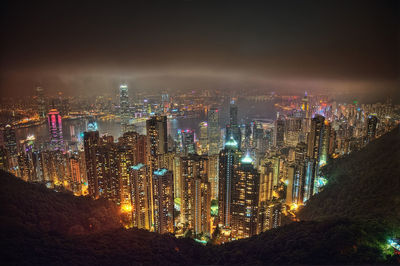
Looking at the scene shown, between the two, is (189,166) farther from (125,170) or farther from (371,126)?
(371,126)

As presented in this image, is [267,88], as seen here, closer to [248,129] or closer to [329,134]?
[329,134]

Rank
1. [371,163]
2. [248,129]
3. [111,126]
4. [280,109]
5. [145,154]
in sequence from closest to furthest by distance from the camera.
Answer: [371,163]
[145,154]
[280,109]
[111,126]
[248,129]

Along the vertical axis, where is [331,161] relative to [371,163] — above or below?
below

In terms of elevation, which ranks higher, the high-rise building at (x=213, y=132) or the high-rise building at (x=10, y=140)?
the high-rise building at (x=10, y=140)

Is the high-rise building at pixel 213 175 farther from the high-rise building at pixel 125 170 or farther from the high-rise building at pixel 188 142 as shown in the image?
the high-rise building at pixel 125 170

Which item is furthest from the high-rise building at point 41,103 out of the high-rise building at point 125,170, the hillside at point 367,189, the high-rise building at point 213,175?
the hillside at point 367,189

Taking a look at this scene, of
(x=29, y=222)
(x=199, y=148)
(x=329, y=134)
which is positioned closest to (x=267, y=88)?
(x=329, y=134)
